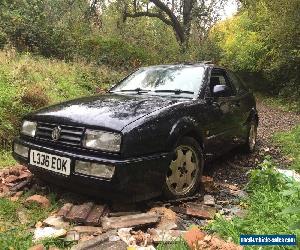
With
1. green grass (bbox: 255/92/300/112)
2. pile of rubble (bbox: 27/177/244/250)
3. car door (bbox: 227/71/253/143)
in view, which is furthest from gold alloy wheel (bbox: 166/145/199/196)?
green grass (bbox: 255/92/300/112)

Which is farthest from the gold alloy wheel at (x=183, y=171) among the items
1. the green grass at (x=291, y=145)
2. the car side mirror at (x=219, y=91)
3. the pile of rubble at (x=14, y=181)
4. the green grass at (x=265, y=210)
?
the green grass at (x=291, y=145)

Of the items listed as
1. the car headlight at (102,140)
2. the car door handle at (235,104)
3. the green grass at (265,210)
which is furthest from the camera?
the car door handle at (235,104)

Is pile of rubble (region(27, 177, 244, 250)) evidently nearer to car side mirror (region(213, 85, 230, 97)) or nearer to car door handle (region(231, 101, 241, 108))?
car side mirror (region(213, 85, 230, 97))

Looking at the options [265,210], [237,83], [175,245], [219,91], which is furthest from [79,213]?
[237,83]

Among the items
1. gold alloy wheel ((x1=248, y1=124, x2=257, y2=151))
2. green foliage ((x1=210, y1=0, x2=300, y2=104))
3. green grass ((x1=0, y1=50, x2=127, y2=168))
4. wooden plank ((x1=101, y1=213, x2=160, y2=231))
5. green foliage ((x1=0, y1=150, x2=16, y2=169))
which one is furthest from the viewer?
green foliage ((x1=210, y1=0, x2=300, y2=104))

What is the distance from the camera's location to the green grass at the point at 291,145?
21.5 ft

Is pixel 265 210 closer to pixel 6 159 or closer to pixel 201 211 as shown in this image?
pixel 201 211

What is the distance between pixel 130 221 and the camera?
369 cm

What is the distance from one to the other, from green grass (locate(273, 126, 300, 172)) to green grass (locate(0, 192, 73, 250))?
12.5 feet

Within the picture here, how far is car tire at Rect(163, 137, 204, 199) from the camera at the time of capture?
4.32 m

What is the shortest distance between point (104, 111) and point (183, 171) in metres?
1.10

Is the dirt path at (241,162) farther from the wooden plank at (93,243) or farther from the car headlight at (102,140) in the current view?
the wooden plank at (93,243)

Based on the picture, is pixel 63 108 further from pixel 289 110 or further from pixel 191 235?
pixel 289 110

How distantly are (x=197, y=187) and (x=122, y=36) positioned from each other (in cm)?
1661
